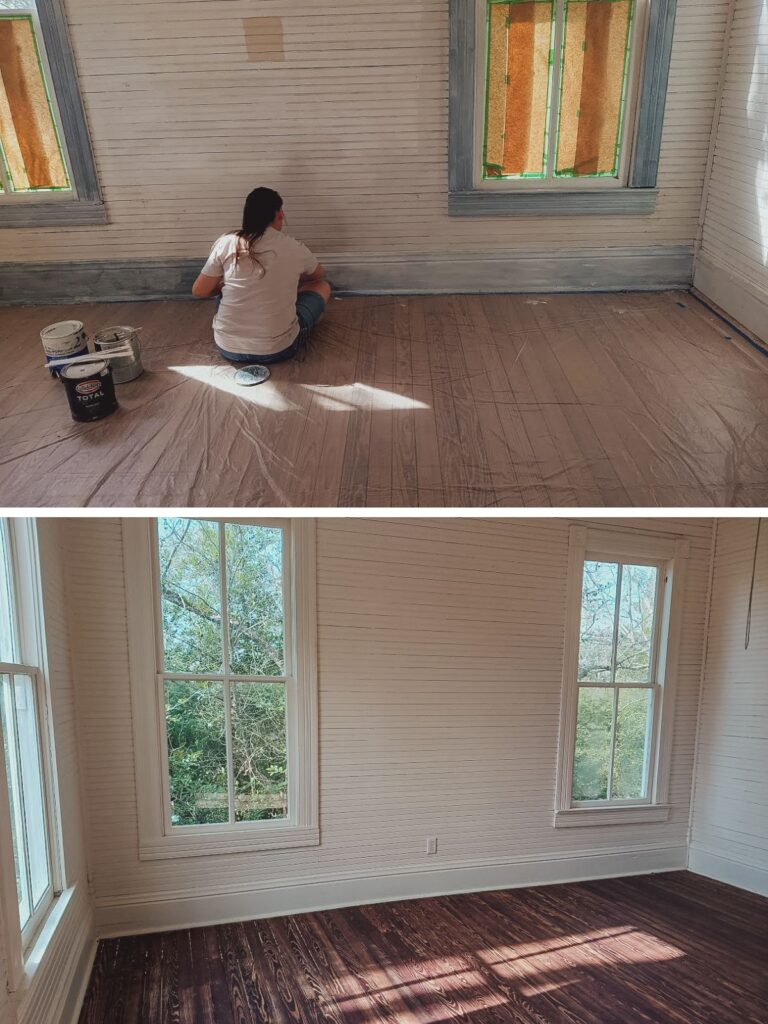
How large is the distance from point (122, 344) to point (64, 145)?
1.58 m

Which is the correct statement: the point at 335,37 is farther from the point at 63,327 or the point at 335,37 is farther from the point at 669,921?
the point at 669,921

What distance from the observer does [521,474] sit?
2.89m

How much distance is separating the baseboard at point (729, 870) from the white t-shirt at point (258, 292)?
4.34 meters

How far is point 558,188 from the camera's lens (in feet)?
14.4

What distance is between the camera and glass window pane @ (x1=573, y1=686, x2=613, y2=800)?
199 inches

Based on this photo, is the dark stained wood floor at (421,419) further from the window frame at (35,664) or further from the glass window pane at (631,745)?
the glass window pane at (631,745)

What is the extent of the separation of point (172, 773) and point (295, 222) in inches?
123

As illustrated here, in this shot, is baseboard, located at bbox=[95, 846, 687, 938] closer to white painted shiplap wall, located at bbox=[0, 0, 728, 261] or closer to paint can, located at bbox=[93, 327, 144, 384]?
paint can, located at bbox=[93, 327, 144, 384]

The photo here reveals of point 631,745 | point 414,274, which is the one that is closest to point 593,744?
point 631,745

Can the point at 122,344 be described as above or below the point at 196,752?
above

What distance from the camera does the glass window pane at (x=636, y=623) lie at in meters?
5.07

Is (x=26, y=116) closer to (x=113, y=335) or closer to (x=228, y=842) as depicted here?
(x=113, y=335)

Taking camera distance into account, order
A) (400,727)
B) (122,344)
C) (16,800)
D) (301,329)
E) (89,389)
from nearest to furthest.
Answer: (16,800) → (89,389) → (122,344) → (301,329) → (400,727)

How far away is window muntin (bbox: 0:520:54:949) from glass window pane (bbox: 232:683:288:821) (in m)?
1.14
